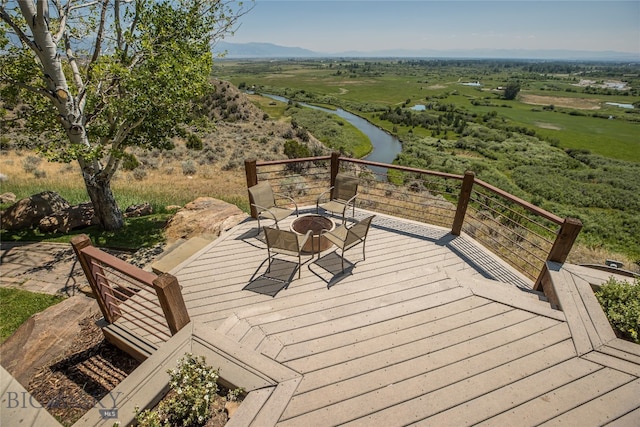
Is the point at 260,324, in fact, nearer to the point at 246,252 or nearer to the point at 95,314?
the point at 246,252

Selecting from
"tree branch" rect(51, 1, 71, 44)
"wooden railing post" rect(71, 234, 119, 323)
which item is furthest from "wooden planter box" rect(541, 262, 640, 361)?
"tree branch" rect(51, 1, 71, 44)

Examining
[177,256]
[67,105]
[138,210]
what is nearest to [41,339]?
[177,256]

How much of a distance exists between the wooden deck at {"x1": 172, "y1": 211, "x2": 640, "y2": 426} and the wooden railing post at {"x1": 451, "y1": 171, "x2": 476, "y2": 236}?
2.77 ft

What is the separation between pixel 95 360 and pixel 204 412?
248cm

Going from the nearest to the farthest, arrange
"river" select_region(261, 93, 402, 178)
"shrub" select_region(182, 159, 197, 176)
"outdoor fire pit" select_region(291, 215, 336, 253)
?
1. "outdoor fire pit" select_region(291, 215, 336, 253)
2. "shrub" select_region(182, 159, 197, 176)
3. "river" select_region(261, 93, 402, 178)

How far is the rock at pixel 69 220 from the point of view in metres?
7.74

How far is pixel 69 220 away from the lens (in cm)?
794

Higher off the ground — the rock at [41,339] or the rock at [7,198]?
the rock at [41,339]

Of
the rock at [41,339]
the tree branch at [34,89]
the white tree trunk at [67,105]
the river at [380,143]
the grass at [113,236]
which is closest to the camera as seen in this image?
the rock at [41,339]

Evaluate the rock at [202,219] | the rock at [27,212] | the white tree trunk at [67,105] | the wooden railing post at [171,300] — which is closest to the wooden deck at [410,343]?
the wooden railing post at [171,300]

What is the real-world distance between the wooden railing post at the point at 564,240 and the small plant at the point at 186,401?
437 cm

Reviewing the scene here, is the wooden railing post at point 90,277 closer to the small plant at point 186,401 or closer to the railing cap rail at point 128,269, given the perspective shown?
the railing cap rail at point 128,269

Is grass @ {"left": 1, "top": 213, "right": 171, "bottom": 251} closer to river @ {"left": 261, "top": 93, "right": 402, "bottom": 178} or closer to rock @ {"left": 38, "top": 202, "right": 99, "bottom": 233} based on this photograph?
rock @ {"left": 38, "top": 202, "right": 99, "bottom": 233}

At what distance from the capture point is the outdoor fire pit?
4.75 m
